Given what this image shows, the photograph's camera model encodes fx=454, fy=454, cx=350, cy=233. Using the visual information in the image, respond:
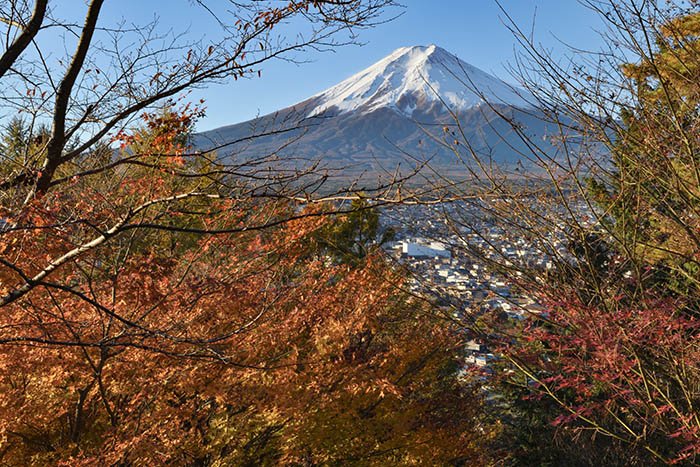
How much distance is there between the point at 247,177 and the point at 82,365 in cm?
323

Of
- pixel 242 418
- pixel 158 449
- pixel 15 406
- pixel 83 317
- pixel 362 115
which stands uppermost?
pixel 362 115

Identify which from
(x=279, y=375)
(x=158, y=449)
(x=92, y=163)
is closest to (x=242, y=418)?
(x=279, y=375)

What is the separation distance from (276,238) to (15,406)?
5.59 m

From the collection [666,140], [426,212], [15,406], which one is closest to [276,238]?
[15,406]

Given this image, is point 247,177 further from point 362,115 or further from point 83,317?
point 362,115

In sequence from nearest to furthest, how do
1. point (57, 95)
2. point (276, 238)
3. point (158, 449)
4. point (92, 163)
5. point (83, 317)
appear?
point (57, 95), point (92, 163), point (158, 449), point (83, 317), point (276, 238)

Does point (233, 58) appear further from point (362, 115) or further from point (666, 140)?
point (362, 115)

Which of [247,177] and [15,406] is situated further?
[15,406]

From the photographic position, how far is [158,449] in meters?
4.80

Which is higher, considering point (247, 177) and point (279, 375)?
point (247, 177)

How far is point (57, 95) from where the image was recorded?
3018mm

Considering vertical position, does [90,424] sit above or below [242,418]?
above

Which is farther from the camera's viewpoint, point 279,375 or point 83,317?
point 279,375

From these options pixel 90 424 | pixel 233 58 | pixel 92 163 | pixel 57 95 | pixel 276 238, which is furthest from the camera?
pixel 276 238
